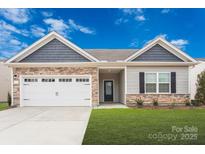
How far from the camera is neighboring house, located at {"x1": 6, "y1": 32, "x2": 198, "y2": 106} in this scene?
1495cm

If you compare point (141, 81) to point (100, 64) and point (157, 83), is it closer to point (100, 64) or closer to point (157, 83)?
point (157, 83)

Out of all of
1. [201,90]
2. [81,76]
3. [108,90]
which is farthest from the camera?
[108,90]

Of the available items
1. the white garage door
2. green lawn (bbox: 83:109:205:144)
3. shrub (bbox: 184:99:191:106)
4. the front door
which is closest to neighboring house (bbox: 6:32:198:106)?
the white garage door

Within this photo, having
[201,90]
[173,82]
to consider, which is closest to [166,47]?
[173,82]

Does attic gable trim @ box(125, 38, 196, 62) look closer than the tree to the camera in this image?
Yes

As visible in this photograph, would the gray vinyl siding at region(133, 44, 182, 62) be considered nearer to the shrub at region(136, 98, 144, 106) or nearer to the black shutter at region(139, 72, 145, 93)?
the black shutter at region(139, 72, 145, 93)

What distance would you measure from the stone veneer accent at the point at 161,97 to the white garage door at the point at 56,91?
10.0 feet

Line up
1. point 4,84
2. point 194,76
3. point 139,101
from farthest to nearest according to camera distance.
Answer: point 4,84 < point 194,76 < point 139,101

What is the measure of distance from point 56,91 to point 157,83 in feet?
23.8

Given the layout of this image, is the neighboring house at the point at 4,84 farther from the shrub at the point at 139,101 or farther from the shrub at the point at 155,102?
the shrub at the point at 155,102

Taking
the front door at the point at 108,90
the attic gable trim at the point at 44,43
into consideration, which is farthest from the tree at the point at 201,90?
the attic gable trim at the point at 44,43

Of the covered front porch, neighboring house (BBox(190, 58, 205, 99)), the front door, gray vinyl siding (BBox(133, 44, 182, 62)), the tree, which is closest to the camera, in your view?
gray vinyl siding (BBox(133, 44, 182, 62))

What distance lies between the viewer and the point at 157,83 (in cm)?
1499
